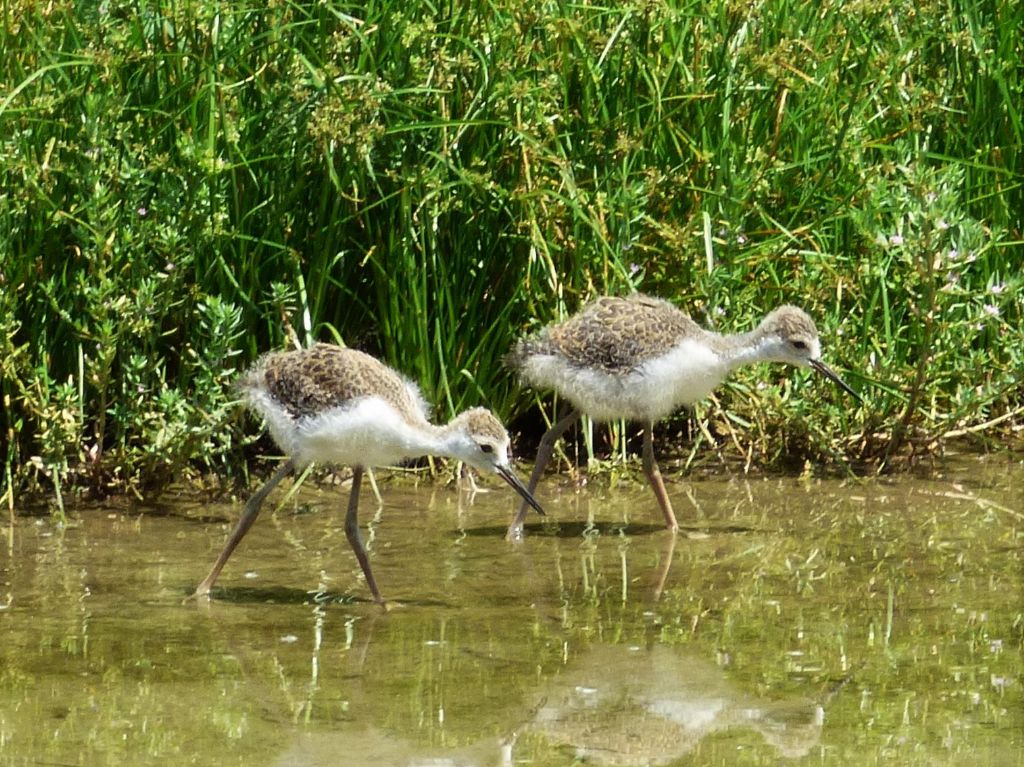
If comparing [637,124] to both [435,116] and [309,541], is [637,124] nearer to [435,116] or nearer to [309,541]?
[435,116]

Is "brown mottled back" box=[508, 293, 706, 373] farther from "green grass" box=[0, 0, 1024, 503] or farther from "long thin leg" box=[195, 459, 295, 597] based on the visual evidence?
"long thin leg" box=[195, 459, 295, 597]

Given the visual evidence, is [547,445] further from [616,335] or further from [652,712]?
[652,712]

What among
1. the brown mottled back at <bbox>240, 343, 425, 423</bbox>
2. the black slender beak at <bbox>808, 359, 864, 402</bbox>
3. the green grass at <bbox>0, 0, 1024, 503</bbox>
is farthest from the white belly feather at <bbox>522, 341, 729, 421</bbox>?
the brown mottled back at <bbox>240, 343, 425, 423</bbox>

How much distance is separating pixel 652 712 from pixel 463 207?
316 cm

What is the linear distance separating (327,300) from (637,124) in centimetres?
155

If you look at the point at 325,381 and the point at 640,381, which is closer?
the point at 325,381

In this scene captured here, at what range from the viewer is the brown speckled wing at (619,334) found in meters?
A: 6.97

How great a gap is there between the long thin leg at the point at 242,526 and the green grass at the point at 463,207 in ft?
2.52

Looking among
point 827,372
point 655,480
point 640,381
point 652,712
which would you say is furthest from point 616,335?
point 652,712

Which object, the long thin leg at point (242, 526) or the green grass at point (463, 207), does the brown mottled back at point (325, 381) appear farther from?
the green grass at point (463, 207)

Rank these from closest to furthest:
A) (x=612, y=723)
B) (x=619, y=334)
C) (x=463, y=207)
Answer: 1. (x=612, y=723)
2. (x=619, y=334)
3. (x=463, y=207)

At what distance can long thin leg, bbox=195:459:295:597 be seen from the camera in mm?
6188

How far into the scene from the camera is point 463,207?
7.59m

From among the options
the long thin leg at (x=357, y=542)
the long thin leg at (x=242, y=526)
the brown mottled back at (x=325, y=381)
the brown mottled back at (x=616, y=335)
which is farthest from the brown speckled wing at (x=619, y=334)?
the long thin leg at (x=242, y=526)
